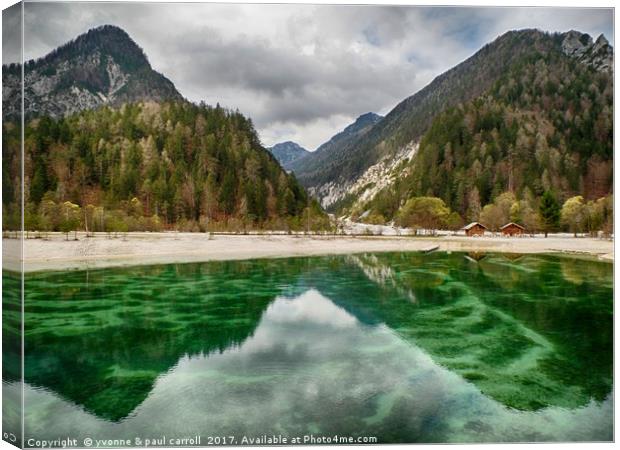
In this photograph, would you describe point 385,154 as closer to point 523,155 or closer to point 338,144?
point 523,155

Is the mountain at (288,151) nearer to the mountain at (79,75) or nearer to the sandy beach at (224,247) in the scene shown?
the mountain at (79,75)

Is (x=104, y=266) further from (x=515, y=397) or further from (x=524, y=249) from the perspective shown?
(x=524, y=249)

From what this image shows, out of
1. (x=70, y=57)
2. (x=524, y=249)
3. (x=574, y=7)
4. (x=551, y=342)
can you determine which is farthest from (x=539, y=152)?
(x=70, y=57)

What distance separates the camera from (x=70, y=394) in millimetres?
3625

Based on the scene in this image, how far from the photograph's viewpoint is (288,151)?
6281 mm

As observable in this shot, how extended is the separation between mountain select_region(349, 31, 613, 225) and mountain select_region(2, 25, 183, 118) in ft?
14.3

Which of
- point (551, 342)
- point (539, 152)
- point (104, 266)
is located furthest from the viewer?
point (539, 152)

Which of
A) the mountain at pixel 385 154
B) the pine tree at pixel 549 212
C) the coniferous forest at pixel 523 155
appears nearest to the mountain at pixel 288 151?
the mountain at pixel 385 154

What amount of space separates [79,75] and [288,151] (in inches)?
129

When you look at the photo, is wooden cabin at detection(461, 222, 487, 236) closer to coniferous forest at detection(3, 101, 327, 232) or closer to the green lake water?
coniferous forest at detection(3, 101, 327, 232)

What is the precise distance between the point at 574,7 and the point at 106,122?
8.53 meters

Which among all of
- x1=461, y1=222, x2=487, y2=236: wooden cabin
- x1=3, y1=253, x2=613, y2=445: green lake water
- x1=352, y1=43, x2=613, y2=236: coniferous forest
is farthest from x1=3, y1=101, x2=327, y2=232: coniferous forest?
x1=461, y1=222, x2=487, y2=236: wooden cabin

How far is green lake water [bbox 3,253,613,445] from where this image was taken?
325 cm

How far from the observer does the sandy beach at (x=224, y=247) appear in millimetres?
4473
